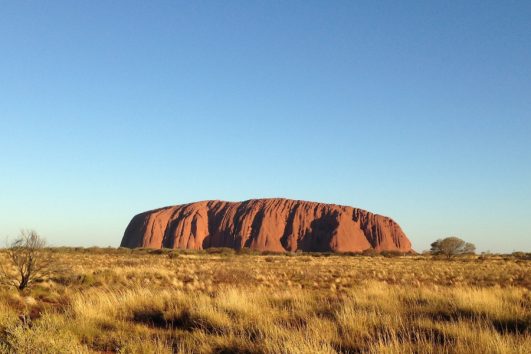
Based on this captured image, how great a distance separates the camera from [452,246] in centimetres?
7412

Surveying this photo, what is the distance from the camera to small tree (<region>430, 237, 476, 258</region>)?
73562 millimetres

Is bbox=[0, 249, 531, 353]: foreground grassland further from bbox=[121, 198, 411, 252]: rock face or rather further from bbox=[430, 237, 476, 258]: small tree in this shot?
bbox=[121, 198, 411, 252]: rock face

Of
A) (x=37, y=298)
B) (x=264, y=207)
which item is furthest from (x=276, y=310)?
(x=264, y=207)

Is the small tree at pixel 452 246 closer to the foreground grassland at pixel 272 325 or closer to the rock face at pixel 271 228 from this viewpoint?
the rock face at pixel 271 228

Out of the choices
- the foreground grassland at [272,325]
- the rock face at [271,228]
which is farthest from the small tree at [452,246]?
the foreground grassland at [272,325]

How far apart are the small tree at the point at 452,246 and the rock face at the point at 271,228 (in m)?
22.3

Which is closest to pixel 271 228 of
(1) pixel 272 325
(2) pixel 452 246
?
(2) pixel 452 246

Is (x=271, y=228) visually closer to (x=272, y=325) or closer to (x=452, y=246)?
(x=452, y=246)

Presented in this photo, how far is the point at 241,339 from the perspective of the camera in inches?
225

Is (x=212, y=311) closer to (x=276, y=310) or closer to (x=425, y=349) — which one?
(x=276, y=310)

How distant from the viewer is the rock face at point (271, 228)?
329 ft

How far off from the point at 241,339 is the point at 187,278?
15.6 metres

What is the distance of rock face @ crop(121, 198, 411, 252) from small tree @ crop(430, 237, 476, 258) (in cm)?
2227

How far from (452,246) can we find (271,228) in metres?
42.0
